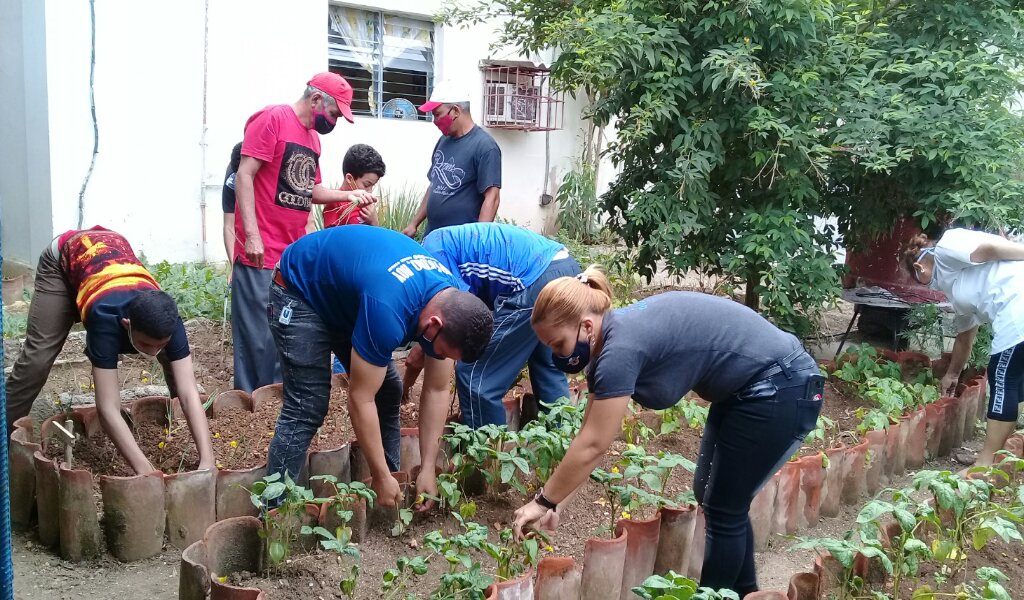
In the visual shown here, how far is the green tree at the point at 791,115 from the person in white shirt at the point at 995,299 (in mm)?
905

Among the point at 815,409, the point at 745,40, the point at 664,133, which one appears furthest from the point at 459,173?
the point at 815,409

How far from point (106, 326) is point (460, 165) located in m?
2.23

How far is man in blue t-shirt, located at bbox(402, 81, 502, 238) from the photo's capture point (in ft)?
15.5

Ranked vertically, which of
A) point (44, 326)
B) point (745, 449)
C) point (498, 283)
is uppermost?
point (498, 283)

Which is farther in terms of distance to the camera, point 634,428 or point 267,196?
point 267,196

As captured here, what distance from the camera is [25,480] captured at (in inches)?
128

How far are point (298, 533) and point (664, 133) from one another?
12.6ft

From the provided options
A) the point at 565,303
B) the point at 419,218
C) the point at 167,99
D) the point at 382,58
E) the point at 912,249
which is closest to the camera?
the point at 565,303

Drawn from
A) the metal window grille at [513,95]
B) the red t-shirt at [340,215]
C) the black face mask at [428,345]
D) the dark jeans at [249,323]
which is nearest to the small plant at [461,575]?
the black face mask at [428,345]

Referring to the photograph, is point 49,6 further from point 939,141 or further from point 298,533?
point 939,141

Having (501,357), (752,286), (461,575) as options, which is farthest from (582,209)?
(461,575)

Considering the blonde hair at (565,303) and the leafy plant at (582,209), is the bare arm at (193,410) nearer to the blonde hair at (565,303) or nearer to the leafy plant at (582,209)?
the blonde hair at (565,303)

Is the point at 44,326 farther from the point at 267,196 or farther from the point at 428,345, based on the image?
the point at 428,345

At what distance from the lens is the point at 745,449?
2629 mm
